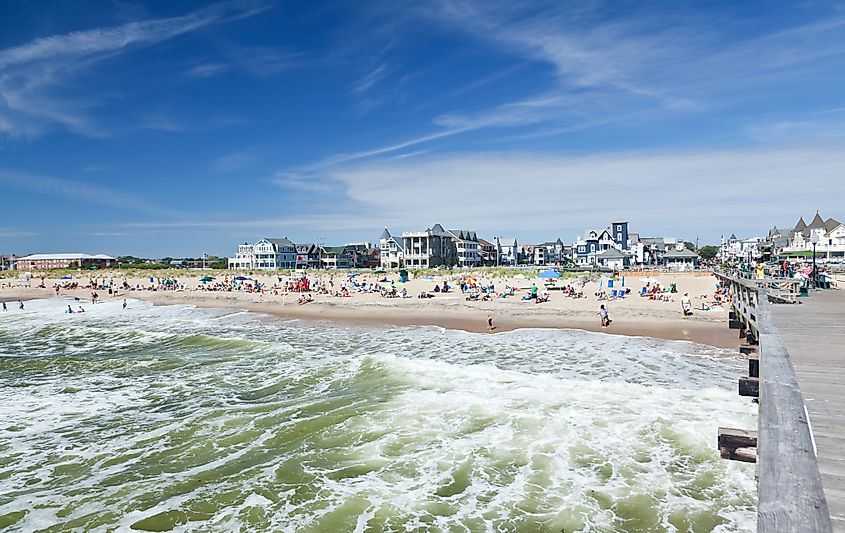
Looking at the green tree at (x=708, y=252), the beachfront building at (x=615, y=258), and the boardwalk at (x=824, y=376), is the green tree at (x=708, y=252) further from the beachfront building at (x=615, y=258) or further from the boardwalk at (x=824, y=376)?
the boardwalk at (x=824, y=376)

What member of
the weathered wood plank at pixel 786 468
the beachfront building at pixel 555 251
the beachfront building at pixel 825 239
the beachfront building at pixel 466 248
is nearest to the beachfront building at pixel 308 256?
the beachfront building at pixel 466 248

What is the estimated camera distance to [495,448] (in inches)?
424

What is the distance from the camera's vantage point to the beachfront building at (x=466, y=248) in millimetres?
107188

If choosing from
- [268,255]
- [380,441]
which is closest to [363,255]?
[268,255]

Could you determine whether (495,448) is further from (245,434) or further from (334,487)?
(245,434)

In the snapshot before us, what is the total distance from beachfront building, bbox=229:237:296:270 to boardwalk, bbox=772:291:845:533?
103495 millimetres

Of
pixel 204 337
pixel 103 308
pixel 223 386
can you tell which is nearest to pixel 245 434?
pixel 223 386

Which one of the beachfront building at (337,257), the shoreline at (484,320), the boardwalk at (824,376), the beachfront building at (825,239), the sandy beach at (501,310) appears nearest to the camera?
the boardwalk at (824,376)

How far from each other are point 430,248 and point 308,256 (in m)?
31.8

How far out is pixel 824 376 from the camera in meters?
6.65

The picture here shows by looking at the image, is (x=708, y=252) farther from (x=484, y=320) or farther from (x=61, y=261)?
(x=61, y=261)

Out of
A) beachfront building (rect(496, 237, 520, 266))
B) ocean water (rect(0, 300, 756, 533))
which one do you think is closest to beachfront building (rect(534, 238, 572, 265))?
beachfront building (rect(496, 237, 520, 266))

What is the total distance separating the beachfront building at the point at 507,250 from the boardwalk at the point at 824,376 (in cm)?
11460

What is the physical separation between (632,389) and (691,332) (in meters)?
12.2
